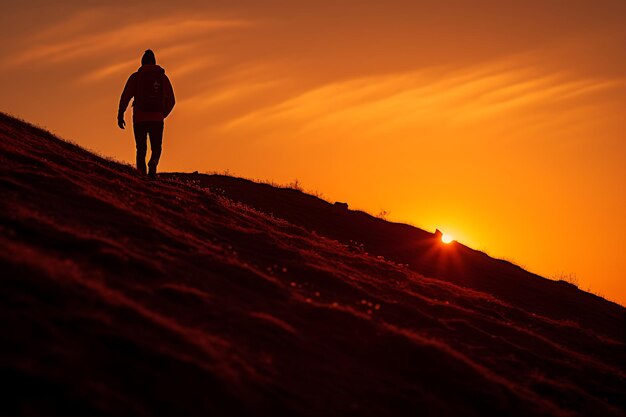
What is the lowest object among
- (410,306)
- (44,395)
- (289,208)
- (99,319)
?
(44,395)

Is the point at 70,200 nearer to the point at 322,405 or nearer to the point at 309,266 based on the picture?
the point at 309,266

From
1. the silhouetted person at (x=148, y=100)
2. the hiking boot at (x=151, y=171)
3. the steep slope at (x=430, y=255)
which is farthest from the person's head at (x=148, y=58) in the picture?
the steep slope at (x=430, y=255)

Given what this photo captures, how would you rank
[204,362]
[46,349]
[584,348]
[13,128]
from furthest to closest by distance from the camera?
[13,128]
[584,348]
[204,362]
[46,349]

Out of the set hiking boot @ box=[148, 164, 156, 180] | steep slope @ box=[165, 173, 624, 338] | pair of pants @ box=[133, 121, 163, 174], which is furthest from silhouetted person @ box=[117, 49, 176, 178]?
steep slope @ box=[165, 173, 624, 338]

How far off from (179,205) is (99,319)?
10.3 meters

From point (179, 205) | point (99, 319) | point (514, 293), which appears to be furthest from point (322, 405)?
point (514, 293)

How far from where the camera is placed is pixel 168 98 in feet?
70.2

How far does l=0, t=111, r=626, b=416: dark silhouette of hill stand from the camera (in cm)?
825

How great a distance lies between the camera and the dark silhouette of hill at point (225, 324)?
8250 millimetres

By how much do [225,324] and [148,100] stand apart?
11.8 meters

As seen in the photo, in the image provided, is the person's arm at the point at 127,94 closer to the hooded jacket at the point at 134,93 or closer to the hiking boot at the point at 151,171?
the hooded jacket at the point at 134,93

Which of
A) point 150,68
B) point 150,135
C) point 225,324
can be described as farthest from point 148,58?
point 225,324

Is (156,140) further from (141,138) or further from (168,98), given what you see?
(168,98)

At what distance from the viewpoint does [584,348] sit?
18703mm
